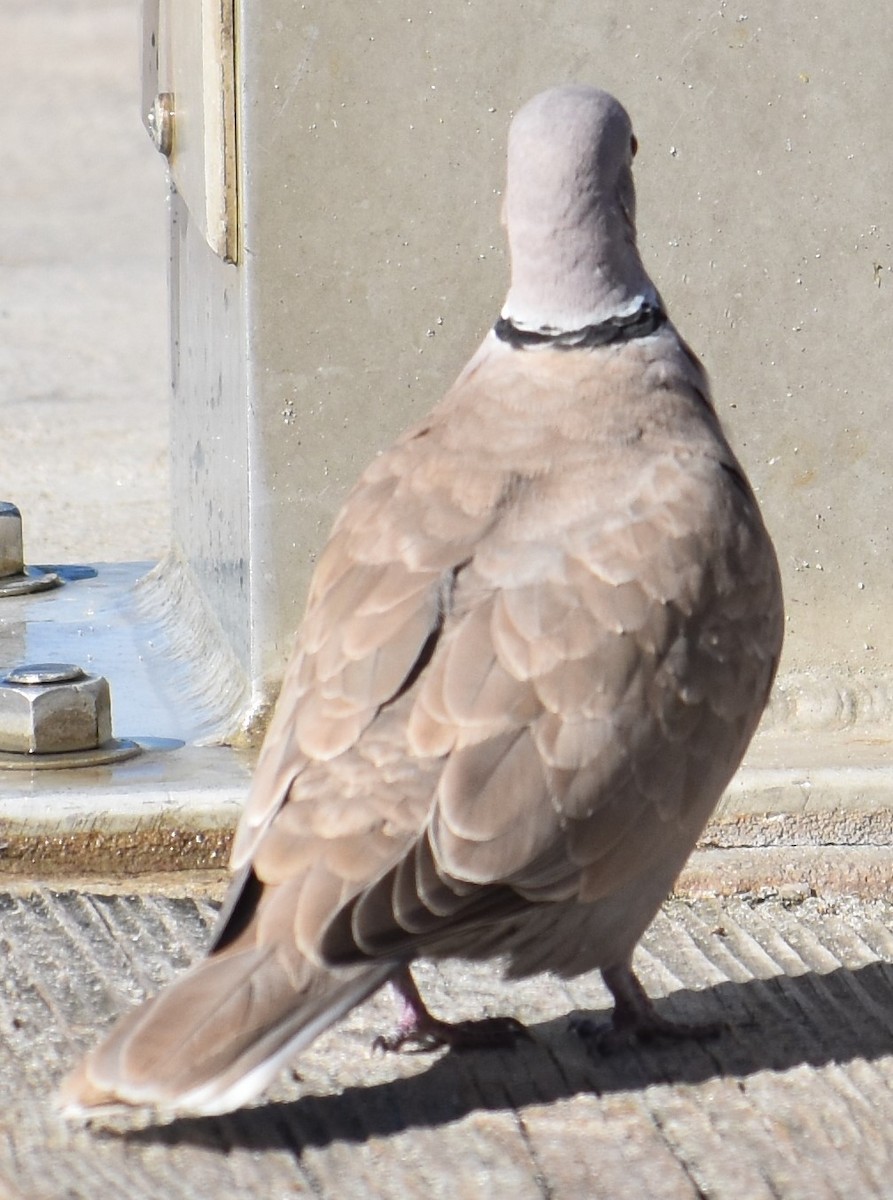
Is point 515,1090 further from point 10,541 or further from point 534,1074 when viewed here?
point 10,541

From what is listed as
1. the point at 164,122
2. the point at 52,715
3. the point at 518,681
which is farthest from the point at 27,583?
the point at 518,681

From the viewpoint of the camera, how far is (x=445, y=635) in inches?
111

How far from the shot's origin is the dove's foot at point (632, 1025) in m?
3.07

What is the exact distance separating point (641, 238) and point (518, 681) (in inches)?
61.8

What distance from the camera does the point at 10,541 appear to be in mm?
5988

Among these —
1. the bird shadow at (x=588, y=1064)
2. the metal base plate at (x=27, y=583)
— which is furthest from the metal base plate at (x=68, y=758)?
the metal base plate at (x=27, y=583)

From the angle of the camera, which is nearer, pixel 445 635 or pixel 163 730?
pixel 445 635

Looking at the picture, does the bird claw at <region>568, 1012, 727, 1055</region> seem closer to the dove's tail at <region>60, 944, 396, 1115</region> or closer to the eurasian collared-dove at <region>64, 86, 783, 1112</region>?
the eurasian collared-dove at <region>64, 86, 783, 1112</region>

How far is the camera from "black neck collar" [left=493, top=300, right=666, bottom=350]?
3268 millimetres

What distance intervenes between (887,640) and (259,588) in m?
1.29

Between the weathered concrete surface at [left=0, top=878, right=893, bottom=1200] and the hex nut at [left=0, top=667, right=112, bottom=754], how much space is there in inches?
24.2

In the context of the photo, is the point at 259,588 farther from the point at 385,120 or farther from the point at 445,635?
the point at 445,635

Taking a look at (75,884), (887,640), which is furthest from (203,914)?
(887,640)

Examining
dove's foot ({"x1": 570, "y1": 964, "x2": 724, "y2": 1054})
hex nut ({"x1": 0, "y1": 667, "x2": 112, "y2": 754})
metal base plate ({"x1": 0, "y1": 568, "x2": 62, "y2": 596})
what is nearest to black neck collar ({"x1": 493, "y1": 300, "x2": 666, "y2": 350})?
dove's foot ({"x1": 570, "y1": 964, "x2": 724, "y2": 1054})
